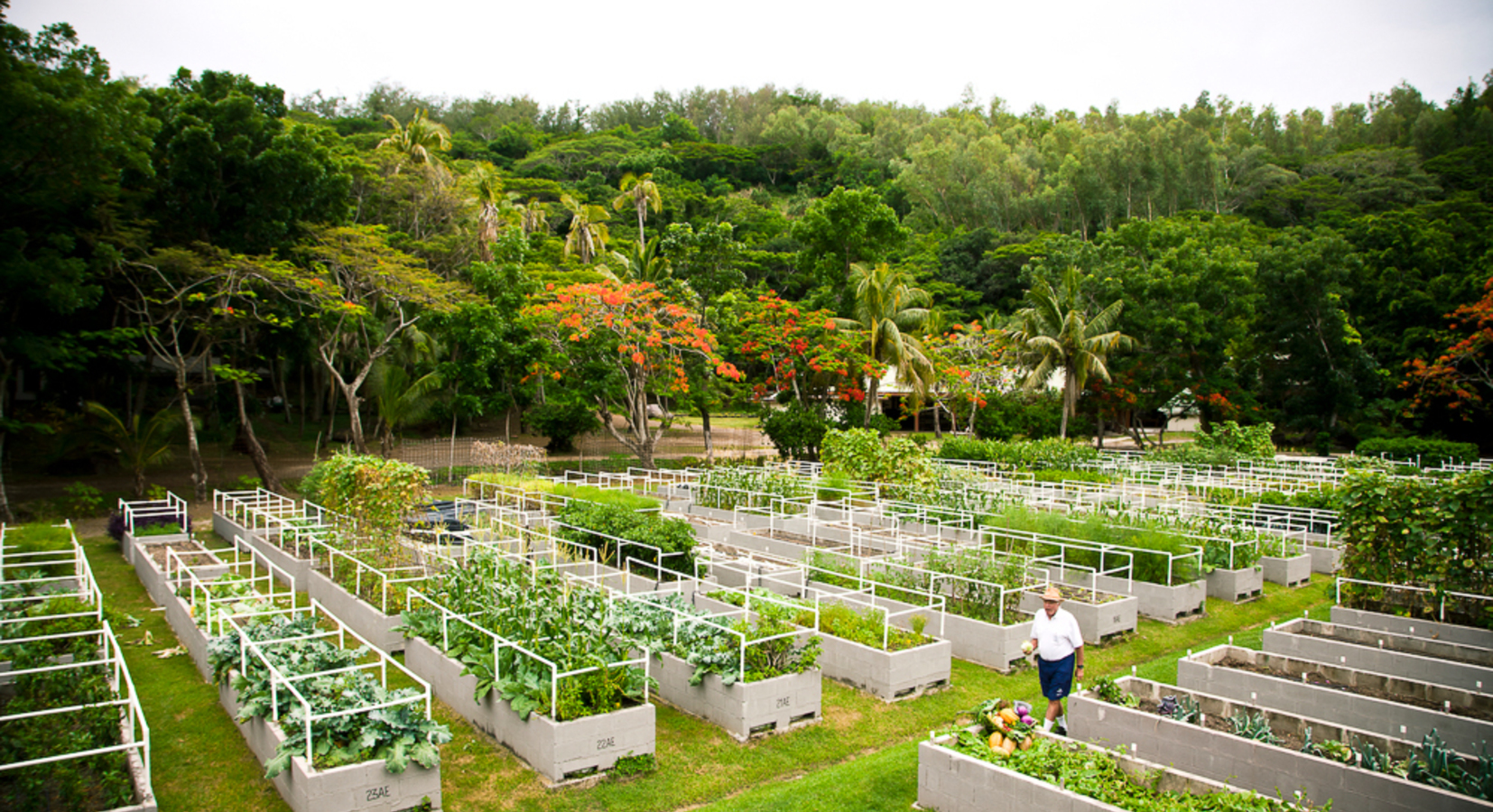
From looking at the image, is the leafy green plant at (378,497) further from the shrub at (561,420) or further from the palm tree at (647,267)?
the palm tree at (647,267)

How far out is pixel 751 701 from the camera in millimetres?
8070

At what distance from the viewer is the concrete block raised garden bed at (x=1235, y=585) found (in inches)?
542

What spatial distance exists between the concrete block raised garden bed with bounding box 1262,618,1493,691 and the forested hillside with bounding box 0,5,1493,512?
18.0m

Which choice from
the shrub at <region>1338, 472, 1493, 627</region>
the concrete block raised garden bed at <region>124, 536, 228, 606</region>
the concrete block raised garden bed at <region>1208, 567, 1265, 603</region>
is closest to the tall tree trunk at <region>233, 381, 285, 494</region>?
the concrete block raised garden bed at <region>124, 536, 228, 606</region>

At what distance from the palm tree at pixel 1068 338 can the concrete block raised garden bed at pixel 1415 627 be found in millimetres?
24672

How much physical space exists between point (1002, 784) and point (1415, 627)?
826cm

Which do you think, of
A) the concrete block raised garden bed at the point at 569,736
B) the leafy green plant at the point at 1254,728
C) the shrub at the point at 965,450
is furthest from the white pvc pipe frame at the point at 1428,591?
the shrub at the point at 965,450

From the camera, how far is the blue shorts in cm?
757

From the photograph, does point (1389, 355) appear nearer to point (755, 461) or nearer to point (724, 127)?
point (755, 461)

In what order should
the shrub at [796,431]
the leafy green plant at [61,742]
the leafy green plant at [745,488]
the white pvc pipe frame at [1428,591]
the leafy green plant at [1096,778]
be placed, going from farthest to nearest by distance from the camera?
1. the shrub at [796,431]
2. the leafy green plant at [745,488]
3. the white pvc pipe frame at [1428,591]
4. the leafy green plant at [61,742]
5. the leafy green plant at [1096,778]

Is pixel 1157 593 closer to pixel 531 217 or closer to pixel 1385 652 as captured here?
pixel 1385 652

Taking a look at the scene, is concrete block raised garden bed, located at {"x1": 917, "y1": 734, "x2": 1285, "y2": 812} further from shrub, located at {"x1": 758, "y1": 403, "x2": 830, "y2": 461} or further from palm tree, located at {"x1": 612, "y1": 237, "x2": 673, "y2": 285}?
palm tree, located at {"x1": 612, "y1": 237, "x2": 673, "y2": 285}

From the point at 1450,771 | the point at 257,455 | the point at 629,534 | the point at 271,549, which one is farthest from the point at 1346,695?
the point at 257,455

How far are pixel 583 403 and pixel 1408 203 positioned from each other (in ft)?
178
